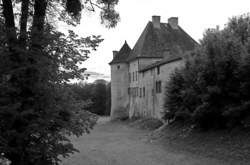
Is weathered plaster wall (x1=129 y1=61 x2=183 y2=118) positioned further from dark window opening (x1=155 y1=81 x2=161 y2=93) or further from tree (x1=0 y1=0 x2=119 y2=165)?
tree (x1=0 y1=0 x2=119 y2=165)

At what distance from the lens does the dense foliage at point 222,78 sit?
1223cm

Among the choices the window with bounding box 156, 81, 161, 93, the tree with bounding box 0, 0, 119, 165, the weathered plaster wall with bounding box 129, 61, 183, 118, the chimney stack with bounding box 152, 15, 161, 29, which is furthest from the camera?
the chimney stack with bounding box 152, 15, 161, 29

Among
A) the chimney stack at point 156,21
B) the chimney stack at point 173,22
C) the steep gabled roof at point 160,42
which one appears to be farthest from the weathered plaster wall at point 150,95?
the chimney stack at point 173,22

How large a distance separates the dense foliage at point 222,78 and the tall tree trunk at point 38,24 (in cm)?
862

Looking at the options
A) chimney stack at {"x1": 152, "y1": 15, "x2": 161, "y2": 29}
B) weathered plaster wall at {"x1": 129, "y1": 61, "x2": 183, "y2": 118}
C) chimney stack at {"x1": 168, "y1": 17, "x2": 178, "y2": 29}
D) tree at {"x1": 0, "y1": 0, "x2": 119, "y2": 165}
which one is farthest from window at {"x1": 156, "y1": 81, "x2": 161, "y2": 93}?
tree at {"x1": 0, "y1": 0, "x2": 119, "y2": 165}

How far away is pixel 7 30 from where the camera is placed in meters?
5.58

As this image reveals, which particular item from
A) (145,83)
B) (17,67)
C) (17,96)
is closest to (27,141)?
(17,96)

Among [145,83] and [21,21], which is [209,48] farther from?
[145,83]

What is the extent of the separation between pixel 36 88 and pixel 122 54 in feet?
118

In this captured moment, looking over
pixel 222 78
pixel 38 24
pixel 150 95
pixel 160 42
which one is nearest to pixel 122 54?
pixel 160 42

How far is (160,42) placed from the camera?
36094 mm

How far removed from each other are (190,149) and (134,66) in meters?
24.4

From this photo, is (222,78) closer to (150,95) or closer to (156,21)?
(150,95)

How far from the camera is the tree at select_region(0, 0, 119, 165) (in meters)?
5.28
